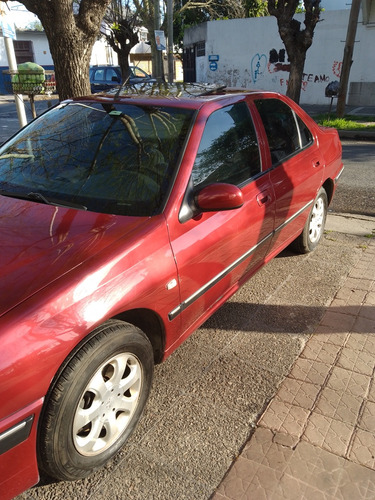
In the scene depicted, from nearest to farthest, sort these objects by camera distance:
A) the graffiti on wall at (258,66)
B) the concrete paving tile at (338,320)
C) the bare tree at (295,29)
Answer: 1. the concrete paving tile at (338,320)
2. the bare tree at (295,29)
3. the graffiti on wall at (258,66)

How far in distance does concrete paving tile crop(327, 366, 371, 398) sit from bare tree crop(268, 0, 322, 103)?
43.7 ft

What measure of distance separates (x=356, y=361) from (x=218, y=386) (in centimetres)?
98

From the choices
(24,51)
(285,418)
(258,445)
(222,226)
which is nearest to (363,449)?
(285,418)

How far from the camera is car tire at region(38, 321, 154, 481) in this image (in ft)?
6.15

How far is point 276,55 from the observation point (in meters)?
20.6

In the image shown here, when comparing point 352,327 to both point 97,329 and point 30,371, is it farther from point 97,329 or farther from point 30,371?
point 30,371

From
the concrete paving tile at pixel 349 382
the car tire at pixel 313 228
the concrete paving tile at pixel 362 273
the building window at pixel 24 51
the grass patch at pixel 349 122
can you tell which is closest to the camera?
the concrete paving tile at pixel 349 382

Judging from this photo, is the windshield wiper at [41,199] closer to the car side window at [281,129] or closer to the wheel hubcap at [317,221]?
the car side window at [281,129]

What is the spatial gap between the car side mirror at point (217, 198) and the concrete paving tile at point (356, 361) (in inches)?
53.0

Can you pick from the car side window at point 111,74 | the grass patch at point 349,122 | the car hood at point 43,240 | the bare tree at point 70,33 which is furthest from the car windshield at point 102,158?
the car side window at point 111,74

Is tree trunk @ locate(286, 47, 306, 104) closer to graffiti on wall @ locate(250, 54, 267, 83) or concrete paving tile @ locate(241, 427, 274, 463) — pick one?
graffiti on wall @ locate(250, 54, 267, 83)

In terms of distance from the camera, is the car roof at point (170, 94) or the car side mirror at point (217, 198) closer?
the car side mirror at point (217, 198)

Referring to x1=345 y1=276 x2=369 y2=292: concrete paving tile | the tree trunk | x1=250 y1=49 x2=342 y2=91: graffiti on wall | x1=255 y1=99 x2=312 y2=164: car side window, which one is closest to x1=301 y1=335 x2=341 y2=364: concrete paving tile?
x1=345 y1=276 x2=369 y2=292: concrete paving tile

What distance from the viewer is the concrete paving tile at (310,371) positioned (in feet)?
9.37
